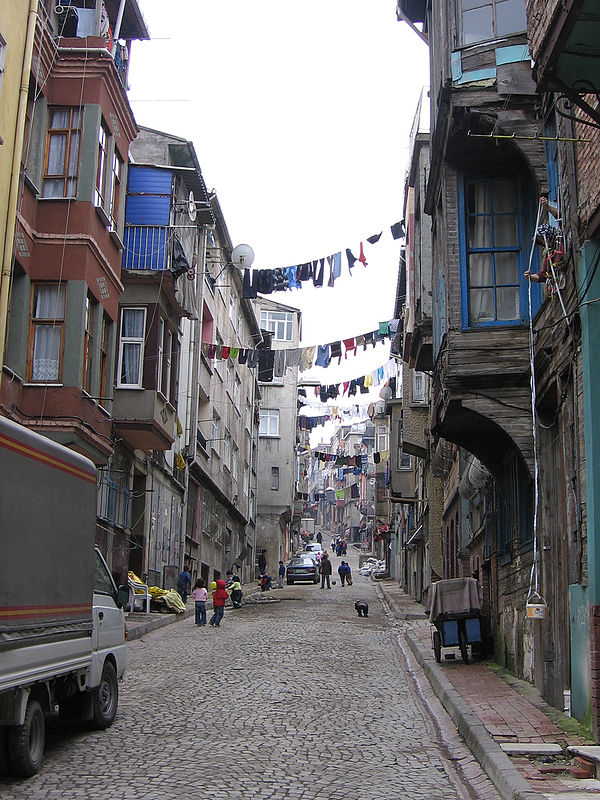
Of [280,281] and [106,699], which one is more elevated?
[280,281]

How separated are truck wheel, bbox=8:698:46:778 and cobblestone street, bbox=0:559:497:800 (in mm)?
152

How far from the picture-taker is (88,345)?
1928 centimetres

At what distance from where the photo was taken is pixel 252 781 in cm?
796

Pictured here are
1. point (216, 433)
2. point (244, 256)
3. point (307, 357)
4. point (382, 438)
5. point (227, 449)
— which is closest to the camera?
point (244, 256)

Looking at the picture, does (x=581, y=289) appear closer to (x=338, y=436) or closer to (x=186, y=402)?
(x=186, y=402)

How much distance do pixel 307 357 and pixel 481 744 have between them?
21337mm

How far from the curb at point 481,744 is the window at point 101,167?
1117cm

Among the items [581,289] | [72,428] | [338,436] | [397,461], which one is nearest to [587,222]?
[581,289]

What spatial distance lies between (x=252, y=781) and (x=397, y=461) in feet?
113

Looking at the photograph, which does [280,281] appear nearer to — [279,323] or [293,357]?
[293,357]

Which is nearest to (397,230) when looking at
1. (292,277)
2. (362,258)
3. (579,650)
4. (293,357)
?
(362,258)

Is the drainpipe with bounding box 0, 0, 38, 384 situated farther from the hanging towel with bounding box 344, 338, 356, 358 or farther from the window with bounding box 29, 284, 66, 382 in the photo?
the hanging towel with bounding box 344, 338, 356, 358

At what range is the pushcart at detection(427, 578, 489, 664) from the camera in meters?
16.2

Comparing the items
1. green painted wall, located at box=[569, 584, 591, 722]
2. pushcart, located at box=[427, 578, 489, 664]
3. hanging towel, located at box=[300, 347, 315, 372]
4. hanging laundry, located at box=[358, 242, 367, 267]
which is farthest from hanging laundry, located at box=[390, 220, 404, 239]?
green painted wall, located at box=[569, 584, 591, 722]
